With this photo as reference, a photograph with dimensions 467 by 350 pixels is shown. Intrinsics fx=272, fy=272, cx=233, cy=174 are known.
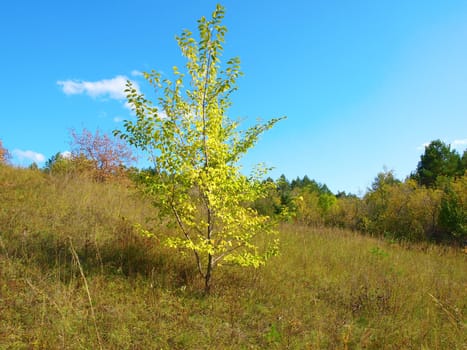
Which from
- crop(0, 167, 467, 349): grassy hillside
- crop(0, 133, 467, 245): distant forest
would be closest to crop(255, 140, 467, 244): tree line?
crop(0, 133, 467, 245): distant forest

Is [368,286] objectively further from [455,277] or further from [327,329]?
[455,277]

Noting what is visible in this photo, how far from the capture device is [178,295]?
14.5ft

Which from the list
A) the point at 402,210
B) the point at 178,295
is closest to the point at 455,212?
the point at 402,210

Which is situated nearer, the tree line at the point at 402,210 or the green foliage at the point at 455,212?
the green foliage at the point at 455,212

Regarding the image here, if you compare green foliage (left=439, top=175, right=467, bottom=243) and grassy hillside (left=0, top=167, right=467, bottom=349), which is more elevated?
green foliage (left=439, top=175, right=467, bottom=243)

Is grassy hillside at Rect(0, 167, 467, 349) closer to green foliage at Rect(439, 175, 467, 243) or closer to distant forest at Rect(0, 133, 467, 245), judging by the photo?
distant forest at Rect(0, 133, 467, 245)

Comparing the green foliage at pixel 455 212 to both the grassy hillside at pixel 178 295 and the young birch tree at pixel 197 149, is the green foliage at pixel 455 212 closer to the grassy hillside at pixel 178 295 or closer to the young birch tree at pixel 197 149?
the grassy hillside at pixel 178 295

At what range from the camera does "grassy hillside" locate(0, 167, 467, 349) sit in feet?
11.3

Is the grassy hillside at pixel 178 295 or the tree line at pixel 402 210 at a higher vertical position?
the tree line at pixel 402 210

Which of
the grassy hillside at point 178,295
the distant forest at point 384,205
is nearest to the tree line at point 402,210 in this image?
the distant forest at point 384,205

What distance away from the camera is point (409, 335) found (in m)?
3.80

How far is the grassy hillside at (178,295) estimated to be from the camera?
3.43m

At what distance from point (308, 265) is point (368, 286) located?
1377 millimetres

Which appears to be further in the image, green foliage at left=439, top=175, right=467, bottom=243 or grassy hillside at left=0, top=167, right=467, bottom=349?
green foliage at left=439, top=175, right=467, bottom=243
